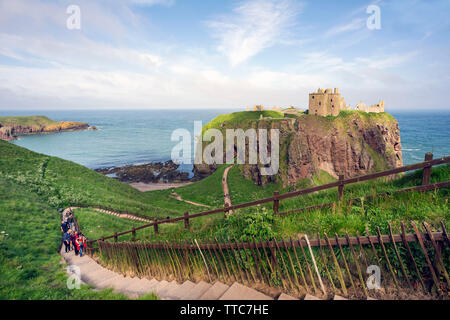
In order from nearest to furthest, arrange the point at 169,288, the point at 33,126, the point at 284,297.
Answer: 1. the point at 284,297
2. the point at 169,288
3. the point at 33,126

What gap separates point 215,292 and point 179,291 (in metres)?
1.04

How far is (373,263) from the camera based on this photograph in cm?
431

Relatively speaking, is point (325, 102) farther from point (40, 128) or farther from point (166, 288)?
point (40, 128)

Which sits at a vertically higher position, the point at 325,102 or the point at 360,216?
the point at 325,102

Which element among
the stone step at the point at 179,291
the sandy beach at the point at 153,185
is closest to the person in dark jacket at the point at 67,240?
the stone step at the point at 179,291

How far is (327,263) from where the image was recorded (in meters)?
4.59

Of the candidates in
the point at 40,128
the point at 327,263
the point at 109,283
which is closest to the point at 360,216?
the point at 327,263

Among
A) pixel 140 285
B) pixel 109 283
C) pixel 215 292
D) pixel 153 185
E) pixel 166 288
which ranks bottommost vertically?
pixel 153 185

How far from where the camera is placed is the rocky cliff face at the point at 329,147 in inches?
1705

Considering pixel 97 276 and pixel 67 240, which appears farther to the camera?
pixel 67 240

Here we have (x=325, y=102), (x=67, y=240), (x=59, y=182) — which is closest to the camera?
(x=67, y=240)
